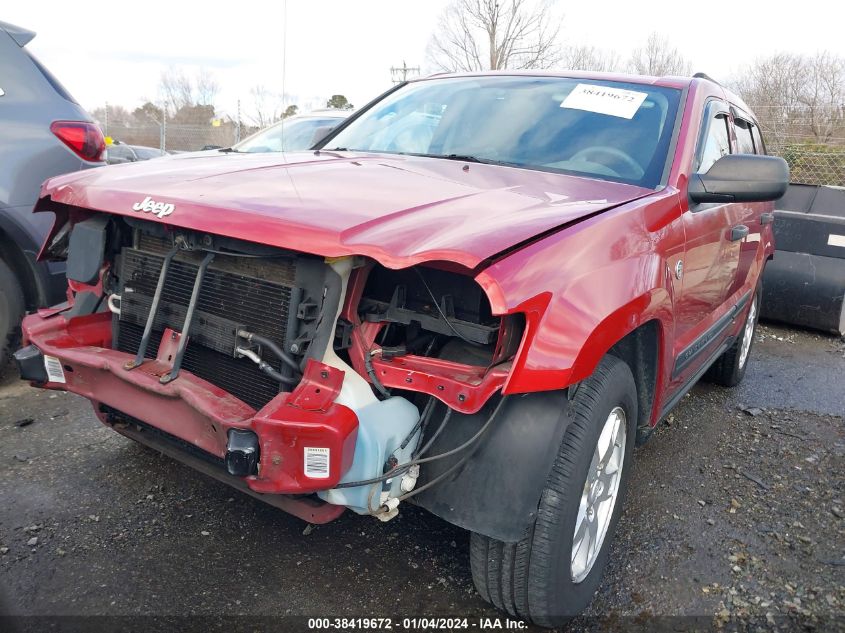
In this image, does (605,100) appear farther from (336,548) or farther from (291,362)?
(336,548)

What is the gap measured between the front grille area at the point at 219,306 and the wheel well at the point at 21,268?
1.73 m

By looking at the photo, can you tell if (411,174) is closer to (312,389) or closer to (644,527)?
(312,389)

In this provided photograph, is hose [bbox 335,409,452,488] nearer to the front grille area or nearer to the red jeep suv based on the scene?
the red jeep suv

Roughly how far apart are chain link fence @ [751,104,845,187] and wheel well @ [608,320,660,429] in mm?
10430

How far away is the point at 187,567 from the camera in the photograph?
2.35 m

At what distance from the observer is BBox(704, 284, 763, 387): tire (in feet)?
14.8

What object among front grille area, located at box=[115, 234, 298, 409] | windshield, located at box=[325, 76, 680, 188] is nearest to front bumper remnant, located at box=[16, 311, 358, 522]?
front grille area, located at box=[115, 234, 298, 409]

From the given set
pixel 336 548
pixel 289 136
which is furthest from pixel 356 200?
pixel 289 136

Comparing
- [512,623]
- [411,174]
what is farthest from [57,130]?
[512,623]

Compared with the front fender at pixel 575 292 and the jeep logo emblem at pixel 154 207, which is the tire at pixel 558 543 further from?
the jeep logo emblem at pixel 154 207

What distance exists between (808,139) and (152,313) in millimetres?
Result: 13456

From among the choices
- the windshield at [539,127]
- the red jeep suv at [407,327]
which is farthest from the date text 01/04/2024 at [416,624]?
the windshield at [539,127]

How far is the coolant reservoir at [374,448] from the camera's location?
1771mm

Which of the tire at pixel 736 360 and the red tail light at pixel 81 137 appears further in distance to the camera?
the tire at pixel 736 360
